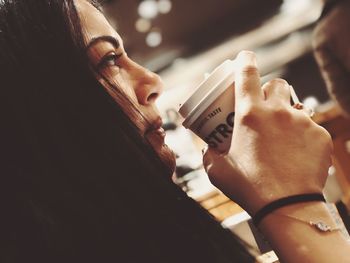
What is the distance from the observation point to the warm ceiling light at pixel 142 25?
6.07 meters

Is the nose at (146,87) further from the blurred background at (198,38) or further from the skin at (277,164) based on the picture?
the blurred background at (198,38)

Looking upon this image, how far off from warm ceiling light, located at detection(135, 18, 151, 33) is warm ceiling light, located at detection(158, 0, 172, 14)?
309 mm

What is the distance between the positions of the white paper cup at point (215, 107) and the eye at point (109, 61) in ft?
0.97

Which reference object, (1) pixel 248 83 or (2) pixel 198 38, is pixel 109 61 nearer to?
(1) pixel 248 83

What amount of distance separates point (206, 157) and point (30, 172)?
17.4 inches

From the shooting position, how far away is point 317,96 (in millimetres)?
12648

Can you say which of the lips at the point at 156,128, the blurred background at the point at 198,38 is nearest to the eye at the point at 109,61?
the lips at the point at 156,128

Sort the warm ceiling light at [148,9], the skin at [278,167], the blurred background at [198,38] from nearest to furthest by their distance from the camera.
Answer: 1. the skin at [278,167]
2. the blurred background at [198,38]
3. the warm ceiling light at [148,9]

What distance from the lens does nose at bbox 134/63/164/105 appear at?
112cm

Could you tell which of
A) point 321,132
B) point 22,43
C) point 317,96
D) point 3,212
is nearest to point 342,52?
point 321,132

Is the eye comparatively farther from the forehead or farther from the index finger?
the index finger

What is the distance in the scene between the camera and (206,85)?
939mm

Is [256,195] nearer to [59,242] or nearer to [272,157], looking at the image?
[272,157]

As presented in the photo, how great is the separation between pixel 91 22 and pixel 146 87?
25 centimetres
